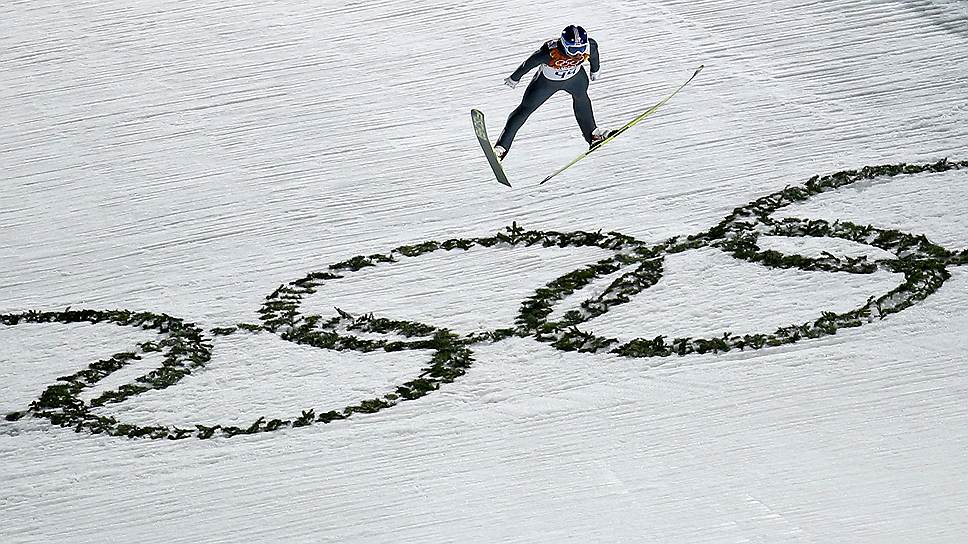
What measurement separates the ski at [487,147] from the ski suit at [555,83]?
87mm

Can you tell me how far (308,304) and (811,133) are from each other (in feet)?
5.49

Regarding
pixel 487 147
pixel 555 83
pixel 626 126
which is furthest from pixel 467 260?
pixel 626 126

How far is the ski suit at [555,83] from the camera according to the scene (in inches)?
134

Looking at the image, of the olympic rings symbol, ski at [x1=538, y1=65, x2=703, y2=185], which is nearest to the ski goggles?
ski at [x1=538, y1=65, x2=703, y2=185]

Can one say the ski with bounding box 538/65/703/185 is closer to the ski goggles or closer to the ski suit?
the ski suit

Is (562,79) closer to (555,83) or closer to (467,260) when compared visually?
(555,83)

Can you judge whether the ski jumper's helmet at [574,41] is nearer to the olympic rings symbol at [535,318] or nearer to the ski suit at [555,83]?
the ski suit at [555,83]

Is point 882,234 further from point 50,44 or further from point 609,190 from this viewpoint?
→ point 50,44

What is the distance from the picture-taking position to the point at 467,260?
10.6 feet

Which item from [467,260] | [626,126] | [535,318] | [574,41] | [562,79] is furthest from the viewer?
[626,126]

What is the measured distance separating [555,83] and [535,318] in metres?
0.85

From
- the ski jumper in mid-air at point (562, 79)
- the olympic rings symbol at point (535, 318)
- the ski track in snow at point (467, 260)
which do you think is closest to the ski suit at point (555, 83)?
the ski jumper in mid-air at point (562, 79)

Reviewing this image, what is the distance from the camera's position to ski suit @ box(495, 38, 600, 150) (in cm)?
341

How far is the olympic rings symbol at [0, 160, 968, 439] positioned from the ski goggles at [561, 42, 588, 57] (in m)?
0.56
